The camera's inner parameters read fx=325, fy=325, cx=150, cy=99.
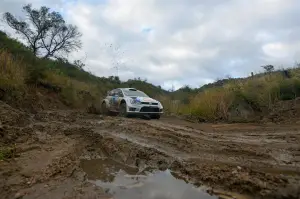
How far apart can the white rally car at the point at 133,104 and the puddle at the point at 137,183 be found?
8476mm

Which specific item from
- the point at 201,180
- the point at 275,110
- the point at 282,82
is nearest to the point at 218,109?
the point at 275,110

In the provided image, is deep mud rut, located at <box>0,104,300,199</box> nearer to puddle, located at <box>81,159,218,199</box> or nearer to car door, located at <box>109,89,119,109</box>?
puddle, located at <box>81,159,218,199</box>

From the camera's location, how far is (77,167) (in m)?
4.97

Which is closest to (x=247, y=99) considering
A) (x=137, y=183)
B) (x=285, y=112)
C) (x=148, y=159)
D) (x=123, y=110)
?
(x=285, y=112)

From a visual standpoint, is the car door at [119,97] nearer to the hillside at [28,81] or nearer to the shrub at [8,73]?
the hillside at [28,81]

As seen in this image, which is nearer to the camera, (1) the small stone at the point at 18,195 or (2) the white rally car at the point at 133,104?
(1) the small stone at the point at 18,195

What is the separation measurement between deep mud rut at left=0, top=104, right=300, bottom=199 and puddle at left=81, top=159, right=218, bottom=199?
0.13 metres

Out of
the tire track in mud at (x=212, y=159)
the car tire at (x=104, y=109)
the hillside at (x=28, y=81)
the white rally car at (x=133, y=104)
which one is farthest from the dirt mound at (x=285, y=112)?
the hillside at (x=28, y=81)

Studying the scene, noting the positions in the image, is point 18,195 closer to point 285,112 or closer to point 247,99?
point 285,112

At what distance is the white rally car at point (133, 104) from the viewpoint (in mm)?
13807

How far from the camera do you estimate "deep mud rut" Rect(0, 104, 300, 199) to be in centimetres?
386

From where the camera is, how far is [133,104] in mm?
13852

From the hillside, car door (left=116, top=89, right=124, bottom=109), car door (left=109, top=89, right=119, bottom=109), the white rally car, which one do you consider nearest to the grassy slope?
the hillside

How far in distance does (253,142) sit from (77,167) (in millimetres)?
4350
